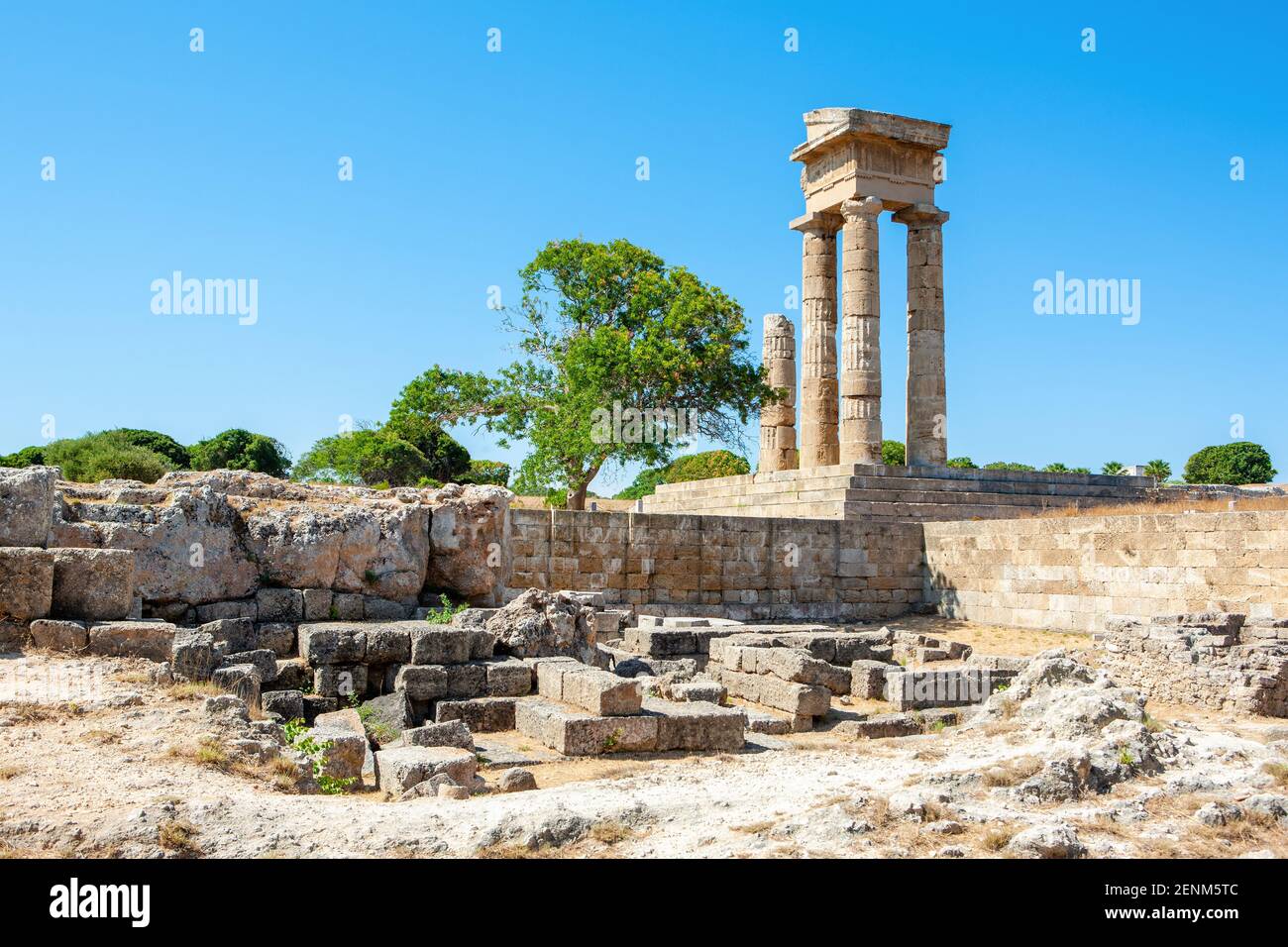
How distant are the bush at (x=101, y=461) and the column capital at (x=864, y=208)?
1595cm

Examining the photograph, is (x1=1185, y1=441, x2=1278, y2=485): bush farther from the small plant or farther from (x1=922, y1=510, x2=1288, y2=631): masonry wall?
the small plant

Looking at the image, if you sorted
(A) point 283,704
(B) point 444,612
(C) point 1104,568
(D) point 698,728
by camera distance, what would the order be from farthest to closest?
(C) point 1104,568 < (B) point 444,612 < (A) point 283,704 < (D) point 698,728

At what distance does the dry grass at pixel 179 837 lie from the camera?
15.4 feet

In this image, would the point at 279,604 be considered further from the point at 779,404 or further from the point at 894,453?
the point at 894,453

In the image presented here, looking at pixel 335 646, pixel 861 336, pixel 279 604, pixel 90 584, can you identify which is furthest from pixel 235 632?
pixel 861 336

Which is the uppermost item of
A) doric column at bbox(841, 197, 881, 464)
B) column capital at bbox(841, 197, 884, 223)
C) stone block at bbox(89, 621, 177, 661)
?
column capital at bbox(841, 197, 884, 223)

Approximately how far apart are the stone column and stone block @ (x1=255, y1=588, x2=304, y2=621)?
1757 centimetres

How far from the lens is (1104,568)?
16594 millimetres

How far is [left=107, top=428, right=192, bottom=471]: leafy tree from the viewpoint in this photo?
3891 cm

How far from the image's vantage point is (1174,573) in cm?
1530

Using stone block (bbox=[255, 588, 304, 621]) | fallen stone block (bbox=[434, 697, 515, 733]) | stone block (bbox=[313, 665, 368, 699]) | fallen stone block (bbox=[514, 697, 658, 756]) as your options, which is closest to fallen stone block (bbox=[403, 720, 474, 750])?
fallen stone block (bbox=[514, 697, 658, 756])

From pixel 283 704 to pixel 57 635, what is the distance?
1793mm
